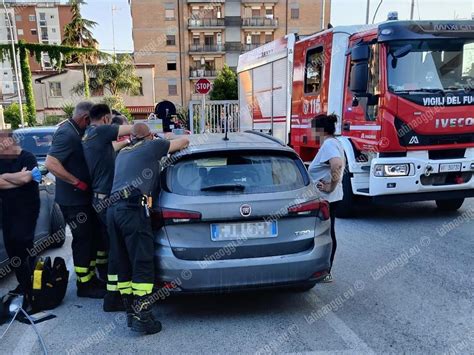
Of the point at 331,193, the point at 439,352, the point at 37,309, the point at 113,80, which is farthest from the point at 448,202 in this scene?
the point at 113,80

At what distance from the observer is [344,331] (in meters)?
3.49

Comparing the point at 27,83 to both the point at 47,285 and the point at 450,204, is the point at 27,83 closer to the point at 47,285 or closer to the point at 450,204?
the point at 450,204

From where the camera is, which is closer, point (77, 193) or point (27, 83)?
point (77, 193)

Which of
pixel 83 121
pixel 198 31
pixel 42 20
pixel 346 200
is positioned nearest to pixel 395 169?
pixel 346 200

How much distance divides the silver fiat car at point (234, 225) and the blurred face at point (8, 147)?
143 cm

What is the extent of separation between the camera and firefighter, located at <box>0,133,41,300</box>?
386 centimetres

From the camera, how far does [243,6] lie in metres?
56.2

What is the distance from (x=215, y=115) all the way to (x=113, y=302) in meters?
10.4

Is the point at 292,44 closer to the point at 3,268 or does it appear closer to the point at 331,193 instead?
the point at 331,193

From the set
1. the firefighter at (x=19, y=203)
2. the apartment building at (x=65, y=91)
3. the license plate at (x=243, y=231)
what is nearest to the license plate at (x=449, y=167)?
the license plate at (x=243, y=231)

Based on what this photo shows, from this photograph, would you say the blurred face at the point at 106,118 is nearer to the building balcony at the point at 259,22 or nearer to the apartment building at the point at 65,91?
the apartment building at the point at 65,91

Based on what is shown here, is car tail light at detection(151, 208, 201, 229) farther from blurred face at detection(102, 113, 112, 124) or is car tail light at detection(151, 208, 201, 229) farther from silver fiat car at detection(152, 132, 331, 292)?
blurred face at detection(102, 113, 112, 124)

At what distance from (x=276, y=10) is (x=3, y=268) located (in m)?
57.4

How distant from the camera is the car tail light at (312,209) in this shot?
11.7 ft
